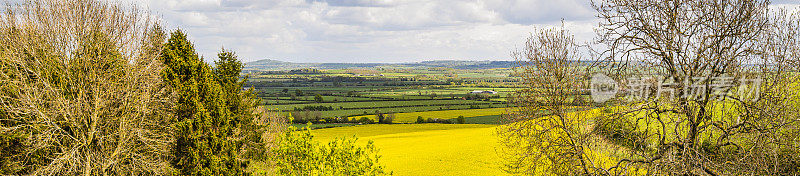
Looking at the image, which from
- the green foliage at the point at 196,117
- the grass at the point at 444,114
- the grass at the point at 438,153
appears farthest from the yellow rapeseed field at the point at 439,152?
the grass at the point at 444,114

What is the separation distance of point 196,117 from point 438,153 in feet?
68.7

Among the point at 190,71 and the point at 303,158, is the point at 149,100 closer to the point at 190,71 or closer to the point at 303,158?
the point at 190,71

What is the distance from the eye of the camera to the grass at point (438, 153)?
32.5 metres

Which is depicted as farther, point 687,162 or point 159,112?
point 159,112

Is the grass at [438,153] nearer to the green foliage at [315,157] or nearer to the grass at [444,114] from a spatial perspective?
the green foliage at [315,157]

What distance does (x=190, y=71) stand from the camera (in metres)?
23.4

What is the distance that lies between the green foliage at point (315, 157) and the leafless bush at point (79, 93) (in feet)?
38.5

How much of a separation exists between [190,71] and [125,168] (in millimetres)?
5987

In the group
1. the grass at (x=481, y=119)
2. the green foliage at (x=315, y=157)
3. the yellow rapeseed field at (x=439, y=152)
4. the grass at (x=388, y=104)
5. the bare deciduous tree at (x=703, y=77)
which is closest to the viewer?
the bare deciduous tree at (x=703, y=77)

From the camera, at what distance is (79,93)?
2200 cm

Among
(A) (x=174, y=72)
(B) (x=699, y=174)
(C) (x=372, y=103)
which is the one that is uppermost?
(A) (x=174, y=72)

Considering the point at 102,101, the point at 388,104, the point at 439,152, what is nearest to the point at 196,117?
the point at 102,101

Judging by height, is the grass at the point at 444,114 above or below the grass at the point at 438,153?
below

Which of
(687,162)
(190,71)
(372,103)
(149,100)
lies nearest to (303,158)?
(687,162)
